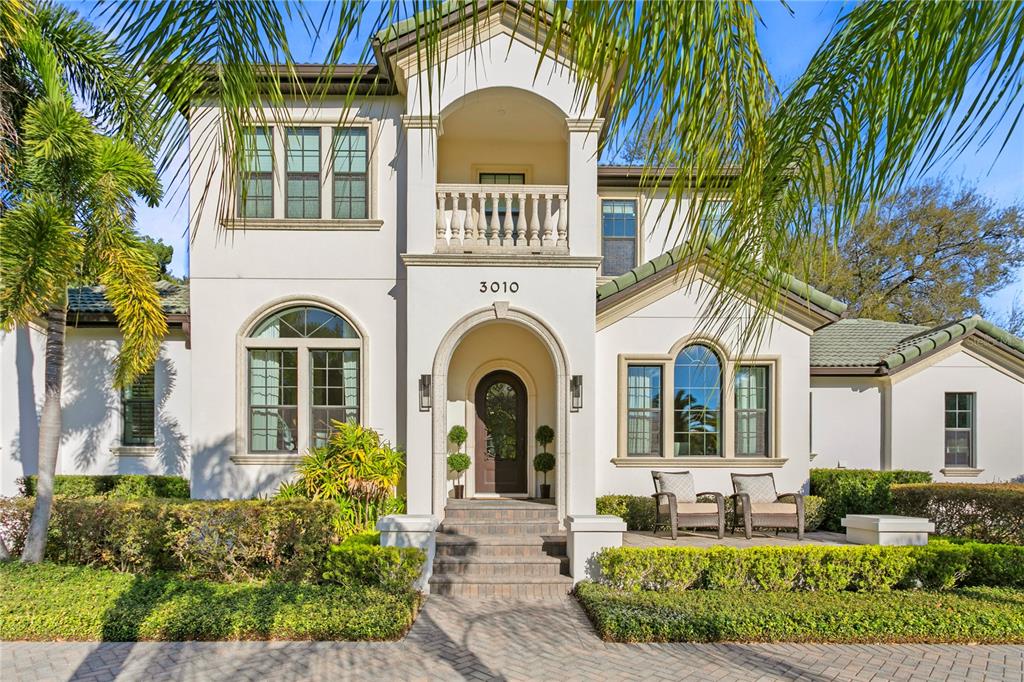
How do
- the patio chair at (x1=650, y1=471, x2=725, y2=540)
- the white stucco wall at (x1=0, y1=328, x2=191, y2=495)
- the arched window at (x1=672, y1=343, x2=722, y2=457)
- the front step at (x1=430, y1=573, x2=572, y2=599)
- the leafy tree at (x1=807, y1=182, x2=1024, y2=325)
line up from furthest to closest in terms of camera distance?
the leafy tree at (x1=807, y1=182, x2=1024, y2=325), the white stucco wall at (x1=0, y1=328, x2=191, y2=495), the arched window at (x1=672, y1=343, x2=722, y2=457), the patio chair at (x1=650, y1=471, x2=725, y2=540), the front step at (x1=430, y1=573, x2=572, y2=599)

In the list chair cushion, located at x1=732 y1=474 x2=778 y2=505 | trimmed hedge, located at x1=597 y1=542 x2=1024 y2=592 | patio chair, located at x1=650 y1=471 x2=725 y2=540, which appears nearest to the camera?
trimmed hedge, located at x1=597 y1=542 x2=1024 y2=592

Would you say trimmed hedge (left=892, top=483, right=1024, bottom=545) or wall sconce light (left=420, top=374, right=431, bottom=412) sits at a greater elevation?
wall sconce light (left=420, top=374, right=431, bottom=412)

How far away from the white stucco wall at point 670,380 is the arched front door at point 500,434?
1.74 meters

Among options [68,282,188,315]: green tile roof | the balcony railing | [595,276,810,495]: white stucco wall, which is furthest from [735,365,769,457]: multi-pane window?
[68,282,188,315]: green tile roof

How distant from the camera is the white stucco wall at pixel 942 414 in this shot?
1381 cm

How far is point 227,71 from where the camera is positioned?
1.87 meters

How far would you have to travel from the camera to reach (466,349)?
12.5 metres

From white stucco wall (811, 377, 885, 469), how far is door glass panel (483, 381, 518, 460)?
7.36 metres

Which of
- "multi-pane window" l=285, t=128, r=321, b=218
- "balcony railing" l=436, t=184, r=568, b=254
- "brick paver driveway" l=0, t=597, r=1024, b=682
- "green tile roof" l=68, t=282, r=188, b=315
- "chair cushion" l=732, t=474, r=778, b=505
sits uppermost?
"multi-pane window" l=285, t=128, r=321, b=218

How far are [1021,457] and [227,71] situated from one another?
59.1ft

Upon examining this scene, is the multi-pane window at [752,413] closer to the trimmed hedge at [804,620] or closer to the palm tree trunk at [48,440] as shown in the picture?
the trimmed hedge at [804,620]

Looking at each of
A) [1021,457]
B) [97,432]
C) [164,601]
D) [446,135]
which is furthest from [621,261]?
[97,432]

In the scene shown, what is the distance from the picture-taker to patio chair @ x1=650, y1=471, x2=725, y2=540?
410 inches

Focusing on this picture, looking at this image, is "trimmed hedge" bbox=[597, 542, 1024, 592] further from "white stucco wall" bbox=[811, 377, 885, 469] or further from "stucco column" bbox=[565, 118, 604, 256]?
"white stucco wall" bbox=[811, 377, 885, 469]
